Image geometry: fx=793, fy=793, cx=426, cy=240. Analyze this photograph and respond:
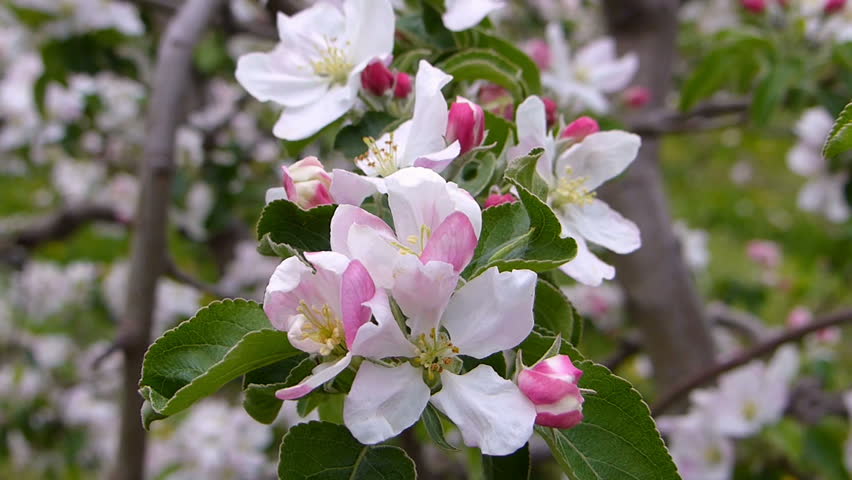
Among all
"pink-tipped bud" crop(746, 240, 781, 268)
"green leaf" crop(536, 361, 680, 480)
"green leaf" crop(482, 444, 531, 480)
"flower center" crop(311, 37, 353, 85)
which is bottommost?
"pink-tipped bud" crop(746, 240, 781, 268)

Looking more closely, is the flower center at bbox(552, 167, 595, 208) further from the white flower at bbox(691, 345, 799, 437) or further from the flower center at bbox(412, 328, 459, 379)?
the white flower at bbox(691, 345, 799, 437)

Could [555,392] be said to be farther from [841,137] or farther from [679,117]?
[679,117]

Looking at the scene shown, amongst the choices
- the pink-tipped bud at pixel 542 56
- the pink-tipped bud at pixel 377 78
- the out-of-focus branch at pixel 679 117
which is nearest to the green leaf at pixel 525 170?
the pink-tipped bud at pixel 377 78

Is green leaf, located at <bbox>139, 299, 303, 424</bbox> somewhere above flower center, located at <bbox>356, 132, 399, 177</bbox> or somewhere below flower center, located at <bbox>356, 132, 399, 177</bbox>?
below

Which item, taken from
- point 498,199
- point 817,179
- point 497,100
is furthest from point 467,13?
point 817,179

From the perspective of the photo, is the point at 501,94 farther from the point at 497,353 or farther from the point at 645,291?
the point at 645,291

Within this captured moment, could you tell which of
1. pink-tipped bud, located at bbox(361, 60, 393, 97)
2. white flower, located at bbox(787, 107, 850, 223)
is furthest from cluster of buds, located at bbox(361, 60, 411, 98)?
white flower, located at bbox(787, 107, 850, 223)

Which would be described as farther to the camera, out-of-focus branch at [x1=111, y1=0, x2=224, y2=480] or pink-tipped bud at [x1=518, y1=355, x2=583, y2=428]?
out-of-focus branch at [x1=111, y1=0, x2=224, y2=480]

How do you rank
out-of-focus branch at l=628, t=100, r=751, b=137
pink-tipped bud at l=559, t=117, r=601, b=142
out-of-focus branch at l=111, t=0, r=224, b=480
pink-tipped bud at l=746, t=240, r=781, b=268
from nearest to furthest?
pink-tipped bud at l=559, t=117, r=601, b=142 → out-of-focus branch at l=111, t=0, r=224, b=480 → out-of-focus branch at l=628, t=100, r=751, b=137 → pink-tipped bud at l=746, t=240, r=781, b=268
